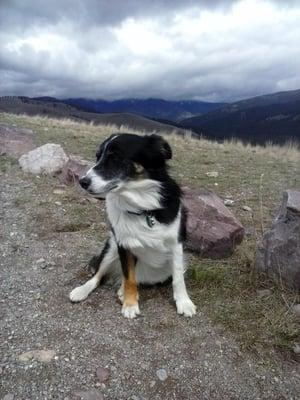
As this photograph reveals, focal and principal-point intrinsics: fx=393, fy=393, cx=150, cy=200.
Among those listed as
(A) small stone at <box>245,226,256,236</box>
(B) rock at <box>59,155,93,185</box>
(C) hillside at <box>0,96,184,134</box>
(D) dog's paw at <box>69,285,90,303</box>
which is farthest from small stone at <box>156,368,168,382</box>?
(C) hillside at <box>0,96,184,134</box>

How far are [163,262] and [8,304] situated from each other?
1488 mm

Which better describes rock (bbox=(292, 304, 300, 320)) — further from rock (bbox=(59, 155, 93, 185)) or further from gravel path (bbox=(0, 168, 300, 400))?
rock (bbox=(59, 155, 93, 185))

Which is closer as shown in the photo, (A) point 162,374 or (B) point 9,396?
(B) point 9,396

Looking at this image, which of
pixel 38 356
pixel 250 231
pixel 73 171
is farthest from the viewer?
pixel 73 171

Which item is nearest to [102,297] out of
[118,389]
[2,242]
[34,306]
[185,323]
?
[34,306]

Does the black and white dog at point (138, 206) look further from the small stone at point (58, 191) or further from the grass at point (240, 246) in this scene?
the small stone at point (58, 191)

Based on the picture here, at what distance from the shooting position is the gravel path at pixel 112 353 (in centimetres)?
272

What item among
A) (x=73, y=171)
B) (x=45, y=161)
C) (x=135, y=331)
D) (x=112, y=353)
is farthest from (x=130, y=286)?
(x=45, y=161)

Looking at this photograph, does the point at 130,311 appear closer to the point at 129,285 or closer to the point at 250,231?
the point at 129,285

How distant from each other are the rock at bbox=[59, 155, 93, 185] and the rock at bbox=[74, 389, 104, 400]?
4.60 m

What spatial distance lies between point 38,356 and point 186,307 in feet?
4.40

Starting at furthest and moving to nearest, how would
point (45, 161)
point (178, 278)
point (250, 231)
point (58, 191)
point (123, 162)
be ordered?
point (45, 161)
point (58, 191)
point (250, 231)
point (178, 278)
point (123, 162)

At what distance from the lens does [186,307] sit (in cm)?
357

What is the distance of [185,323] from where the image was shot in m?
3.44
